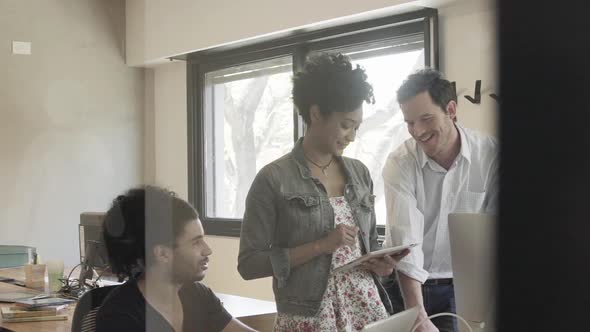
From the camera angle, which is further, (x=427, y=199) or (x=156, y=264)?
(x=156, y=264)

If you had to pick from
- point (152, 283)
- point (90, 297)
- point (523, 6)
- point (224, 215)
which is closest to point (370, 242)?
point (224, 215)

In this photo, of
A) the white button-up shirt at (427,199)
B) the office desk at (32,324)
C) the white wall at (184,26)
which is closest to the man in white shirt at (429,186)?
the white button-up shirt at (427,199)

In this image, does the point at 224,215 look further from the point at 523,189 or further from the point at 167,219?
the point at 523,189

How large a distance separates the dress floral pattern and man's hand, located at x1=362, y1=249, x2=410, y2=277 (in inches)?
0.5

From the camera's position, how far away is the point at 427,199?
0.61 m

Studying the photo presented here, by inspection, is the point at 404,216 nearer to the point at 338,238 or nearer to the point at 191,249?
the point at 338,238

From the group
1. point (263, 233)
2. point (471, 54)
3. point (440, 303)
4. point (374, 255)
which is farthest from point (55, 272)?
point (471, 54)

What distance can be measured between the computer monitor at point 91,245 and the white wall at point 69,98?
5 cm

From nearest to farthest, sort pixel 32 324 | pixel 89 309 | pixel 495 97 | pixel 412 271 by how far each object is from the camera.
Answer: pixel 495 97
pixel 412 271
pixel 89 309
pixel 32 324

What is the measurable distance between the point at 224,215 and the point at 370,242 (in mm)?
211

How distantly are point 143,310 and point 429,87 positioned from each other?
0.61 metres

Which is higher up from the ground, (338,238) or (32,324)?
(338,238)

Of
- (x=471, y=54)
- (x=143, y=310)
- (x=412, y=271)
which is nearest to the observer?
(x=471, y=54)

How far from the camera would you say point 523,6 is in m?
0.30
